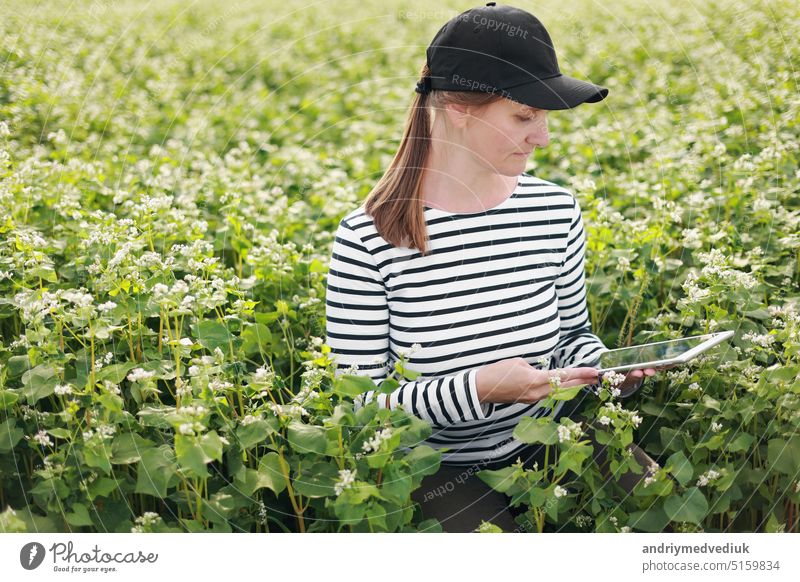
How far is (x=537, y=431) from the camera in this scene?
1.59m

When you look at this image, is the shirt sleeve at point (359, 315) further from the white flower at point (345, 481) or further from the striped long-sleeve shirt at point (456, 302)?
the white flower at point (345, 481)

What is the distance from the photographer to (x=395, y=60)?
596 centimetres

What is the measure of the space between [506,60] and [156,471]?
3.45 ft

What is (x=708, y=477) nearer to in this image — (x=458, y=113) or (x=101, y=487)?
(x=458, y=113)

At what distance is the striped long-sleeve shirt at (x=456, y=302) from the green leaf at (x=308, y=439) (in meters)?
0.25

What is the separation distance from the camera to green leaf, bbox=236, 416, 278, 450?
1585mm

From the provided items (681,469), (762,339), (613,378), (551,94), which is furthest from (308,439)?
(762,339)

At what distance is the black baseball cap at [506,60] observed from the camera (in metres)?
1.71

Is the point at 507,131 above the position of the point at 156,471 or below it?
above

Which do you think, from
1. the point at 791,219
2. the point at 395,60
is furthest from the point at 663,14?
the point at 791,219

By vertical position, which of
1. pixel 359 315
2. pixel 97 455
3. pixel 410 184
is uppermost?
pixel 410 184
